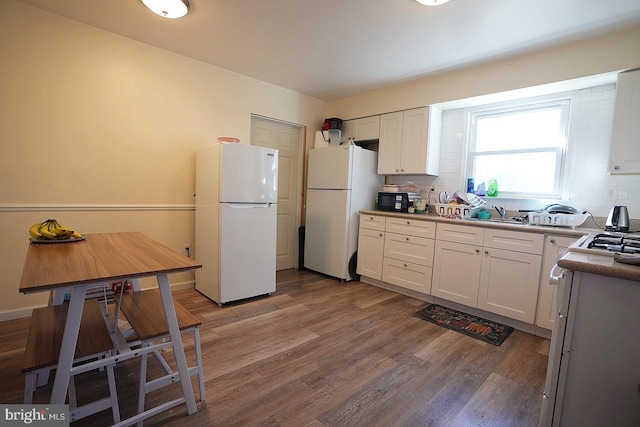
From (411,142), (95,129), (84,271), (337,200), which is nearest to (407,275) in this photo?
(337,200)

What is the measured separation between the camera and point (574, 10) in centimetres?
196

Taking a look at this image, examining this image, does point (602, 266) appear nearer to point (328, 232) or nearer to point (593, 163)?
point (593, 163)

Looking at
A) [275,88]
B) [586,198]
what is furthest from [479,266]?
[275,88]

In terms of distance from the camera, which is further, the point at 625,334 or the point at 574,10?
the point at 574,10

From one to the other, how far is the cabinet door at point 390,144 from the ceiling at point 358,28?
592 millimetres

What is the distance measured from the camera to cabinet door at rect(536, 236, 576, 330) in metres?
2.23

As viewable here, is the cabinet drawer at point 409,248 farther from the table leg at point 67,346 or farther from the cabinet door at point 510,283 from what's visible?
the table leg at point 67,346

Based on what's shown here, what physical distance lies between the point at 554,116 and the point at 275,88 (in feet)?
10.0

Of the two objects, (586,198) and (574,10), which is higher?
(574,10)

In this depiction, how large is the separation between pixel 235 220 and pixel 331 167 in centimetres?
148

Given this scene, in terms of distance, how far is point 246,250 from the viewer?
2857mm

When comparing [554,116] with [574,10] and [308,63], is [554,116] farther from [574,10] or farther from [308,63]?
[308,63]

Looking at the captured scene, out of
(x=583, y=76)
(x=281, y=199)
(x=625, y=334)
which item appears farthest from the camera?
(x=281, y=199)

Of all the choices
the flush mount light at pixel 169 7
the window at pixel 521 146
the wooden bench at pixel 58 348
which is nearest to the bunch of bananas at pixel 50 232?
the wooden bench at pixel 58 348
